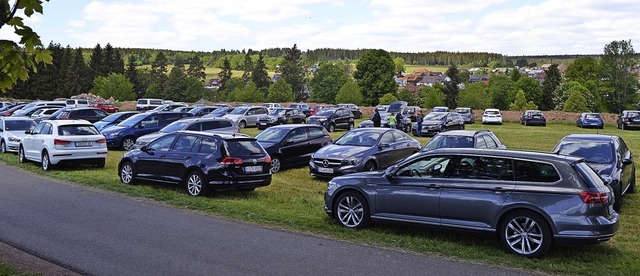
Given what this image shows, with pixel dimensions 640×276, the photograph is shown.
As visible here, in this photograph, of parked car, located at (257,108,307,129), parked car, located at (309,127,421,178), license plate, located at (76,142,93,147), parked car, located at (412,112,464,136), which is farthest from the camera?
parked car, located at (257,108,307,129)

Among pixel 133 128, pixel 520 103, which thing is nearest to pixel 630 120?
pixel 133 128

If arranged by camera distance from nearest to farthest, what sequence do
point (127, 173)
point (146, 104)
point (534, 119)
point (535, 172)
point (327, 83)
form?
1. point (535, 172)
2. point (127, 173)
3. point (534, 119)
4. point (146, 104)
5. point (327, 83)

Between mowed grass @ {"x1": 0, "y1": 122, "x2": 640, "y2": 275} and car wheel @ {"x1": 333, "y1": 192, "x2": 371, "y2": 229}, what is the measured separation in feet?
0.53

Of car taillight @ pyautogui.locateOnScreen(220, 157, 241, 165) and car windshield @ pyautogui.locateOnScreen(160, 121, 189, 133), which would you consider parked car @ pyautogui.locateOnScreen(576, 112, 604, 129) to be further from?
car taillight @ pyautogui.locateOnScreen(220, 157, 241, 165)

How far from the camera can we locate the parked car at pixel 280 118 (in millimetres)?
40844

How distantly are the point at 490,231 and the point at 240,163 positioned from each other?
638 cm

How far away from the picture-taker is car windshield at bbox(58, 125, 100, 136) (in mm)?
17594

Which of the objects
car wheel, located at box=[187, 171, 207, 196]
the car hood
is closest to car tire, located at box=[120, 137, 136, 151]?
the car hood

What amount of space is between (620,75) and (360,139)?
89017 millimetres

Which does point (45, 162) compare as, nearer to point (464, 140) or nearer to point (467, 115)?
point (464, 140)

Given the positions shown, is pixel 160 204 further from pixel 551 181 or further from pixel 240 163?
pixel 551 181

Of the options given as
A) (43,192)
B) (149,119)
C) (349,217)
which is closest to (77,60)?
(149,119)

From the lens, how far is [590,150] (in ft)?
43.1

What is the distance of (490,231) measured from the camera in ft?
26.7
